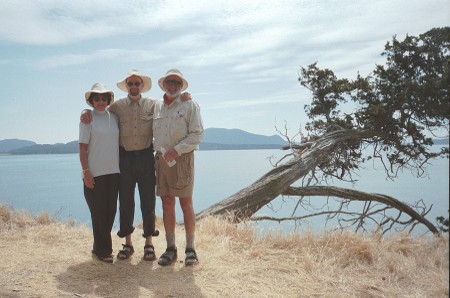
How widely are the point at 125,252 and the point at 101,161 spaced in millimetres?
1309

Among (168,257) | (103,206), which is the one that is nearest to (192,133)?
(103,206)

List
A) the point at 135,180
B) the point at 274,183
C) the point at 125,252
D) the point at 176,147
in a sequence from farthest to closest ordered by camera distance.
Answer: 1. the point at 274,183
2. the point at 125,252
3. the point at 135,180
4. the point at 176,147

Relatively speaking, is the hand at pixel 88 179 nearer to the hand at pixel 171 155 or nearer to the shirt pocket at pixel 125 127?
the shirt pocket at pixel 125 127

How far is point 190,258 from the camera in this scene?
17.8 feet

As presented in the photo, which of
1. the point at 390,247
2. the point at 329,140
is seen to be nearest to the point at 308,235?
the point at 390,247

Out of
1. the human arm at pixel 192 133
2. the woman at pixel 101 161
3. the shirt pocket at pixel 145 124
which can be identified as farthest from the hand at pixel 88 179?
the human arm at pixel 192 133

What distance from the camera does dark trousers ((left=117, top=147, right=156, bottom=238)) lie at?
215 inches

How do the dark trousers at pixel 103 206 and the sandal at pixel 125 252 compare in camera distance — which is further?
the sandal at pixel 125 252

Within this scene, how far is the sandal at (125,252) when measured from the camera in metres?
5.71

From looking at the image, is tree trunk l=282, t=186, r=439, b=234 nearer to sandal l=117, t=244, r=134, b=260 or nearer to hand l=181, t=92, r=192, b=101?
sandal l=117, t=244, r=134, b=260

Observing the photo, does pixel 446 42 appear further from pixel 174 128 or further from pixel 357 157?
pixel 174 128

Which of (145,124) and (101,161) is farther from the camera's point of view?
(145,124)

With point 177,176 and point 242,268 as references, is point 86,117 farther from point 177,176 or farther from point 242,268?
point 242,268

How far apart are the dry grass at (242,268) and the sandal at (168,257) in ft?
0.30
